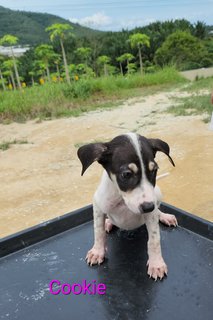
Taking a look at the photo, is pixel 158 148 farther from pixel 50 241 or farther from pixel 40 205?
pixel 40 205

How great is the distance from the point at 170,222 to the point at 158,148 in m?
0.65

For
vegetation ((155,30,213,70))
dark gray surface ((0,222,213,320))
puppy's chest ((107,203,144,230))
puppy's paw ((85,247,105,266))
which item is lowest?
vegetation ((155,30,213,70))

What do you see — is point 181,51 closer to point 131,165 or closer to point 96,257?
point 96,257

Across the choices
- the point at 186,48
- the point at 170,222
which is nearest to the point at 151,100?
the point at 170,222

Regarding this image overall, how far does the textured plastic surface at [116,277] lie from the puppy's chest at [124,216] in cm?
20

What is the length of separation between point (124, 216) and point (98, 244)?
22 cm

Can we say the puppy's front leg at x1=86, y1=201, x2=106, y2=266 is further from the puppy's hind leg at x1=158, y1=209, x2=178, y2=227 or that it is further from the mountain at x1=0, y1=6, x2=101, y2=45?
the mountain at x1=0, y1=6, x2=101, y2=45

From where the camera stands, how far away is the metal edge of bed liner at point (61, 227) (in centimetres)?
190

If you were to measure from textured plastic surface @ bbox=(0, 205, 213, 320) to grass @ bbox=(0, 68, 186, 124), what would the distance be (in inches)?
216

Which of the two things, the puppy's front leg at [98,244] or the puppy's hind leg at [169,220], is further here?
the puppy's hind leg at [169,220]

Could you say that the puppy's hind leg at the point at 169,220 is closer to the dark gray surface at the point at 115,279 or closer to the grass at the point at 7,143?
the dark gray surface at the point at 115,279

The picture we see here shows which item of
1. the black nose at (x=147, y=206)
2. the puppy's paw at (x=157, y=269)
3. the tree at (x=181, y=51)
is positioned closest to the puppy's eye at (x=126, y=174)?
the black nose at (x=147, y=206)

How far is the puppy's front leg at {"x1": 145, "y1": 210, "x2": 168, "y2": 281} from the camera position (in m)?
1.60

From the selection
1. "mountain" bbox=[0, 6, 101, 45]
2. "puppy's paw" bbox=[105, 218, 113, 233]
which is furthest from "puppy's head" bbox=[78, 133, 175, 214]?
"mountain" bbox=[0, 6, 101, 45]
